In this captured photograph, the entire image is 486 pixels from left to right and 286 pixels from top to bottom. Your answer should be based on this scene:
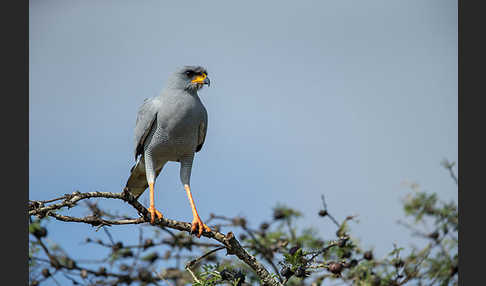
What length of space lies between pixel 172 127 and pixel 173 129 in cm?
2

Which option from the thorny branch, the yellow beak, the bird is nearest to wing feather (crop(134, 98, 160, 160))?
the bird

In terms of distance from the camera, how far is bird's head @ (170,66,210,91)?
434cm

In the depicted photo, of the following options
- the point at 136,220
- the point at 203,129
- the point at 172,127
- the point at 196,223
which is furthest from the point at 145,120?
the point at 136,220

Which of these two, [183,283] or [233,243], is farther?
[183,283]

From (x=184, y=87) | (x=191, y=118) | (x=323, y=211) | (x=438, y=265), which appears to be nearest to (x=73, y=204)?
(x=191, y=118)

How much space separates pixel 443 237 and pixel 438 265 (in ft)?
0.92

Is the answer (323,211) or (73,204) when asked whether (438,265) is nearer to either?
(323,211)

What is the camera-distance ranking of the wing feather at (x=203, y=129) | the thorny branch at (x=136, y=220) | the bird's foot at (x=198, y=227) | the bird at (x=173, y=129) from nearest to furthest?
the thorny branch at (x=136, y=220), the bird's foot at (x=198, y=227), the bird at (x=173, y=129), the wing feather at (x=203, y=129)

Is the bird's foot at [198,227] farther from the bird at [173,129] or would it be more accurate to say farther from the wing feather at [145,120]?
the wing feather at [145,120]

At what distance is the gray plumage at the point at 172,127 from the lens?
4113 millimetres

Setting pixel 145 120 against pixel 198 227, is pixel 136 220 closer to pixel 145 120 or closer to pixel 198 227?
pixel 198 227

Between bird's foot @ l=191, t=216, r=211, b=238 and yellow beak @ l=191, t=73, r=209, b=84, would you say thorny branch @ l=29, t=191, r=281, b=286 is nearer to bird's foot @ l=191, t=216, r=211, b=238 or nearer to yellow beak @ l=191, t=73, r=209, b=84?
bird's foot @ l=191, t=216, r=211, b=238

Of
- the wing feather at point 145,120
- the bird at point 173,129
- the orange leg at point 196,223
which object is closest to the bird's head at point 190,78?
the bird at point 173,129

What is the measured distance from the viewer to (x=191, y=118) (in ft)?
13.5
